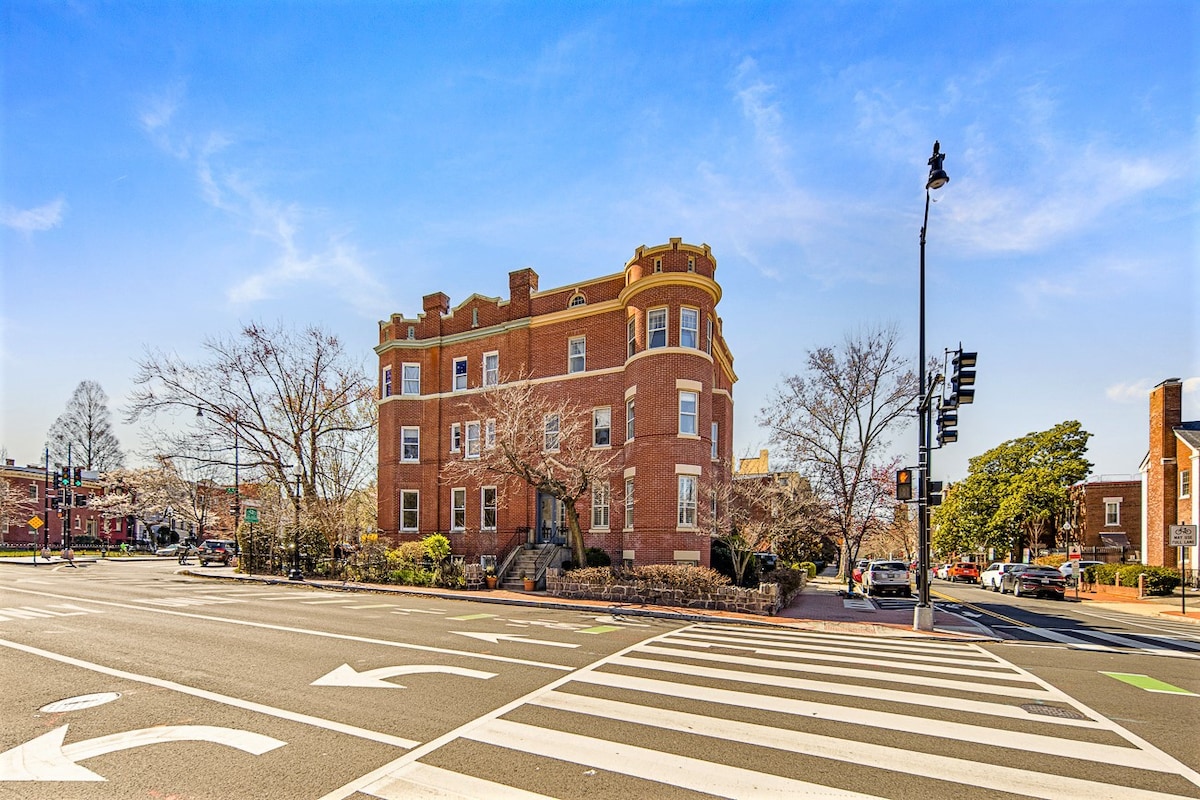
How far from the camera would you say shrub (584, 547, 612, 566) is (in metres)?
23.5

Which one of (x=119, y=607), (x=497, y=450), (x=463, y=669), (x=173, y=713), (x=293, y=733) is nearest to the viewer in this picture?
(x=293, y=733)

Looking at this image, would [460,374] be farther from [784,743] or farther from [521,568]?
[784,743]

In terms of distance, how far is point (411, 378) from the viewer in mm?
32312

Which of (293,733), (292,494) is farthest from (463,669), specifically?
(292,494)

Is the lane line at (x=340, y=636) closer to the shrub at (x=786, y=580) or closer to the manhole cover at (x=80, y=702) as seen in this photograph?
the manhole cover at (x=80, y=702)

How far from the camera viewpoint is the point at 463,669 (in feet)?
30.9

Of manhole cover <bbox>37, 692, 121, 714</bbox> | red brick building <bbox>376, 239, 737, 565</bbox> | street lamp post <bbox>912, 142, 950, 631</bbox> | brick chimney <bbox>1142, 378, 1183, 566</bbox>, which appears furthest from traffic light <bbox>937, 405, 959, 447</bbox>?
brick chimney <bbox>1142, 378, 1183, 566</bbox>

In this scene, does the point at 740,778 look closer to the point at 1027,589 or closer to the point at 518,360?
the point at 518,360

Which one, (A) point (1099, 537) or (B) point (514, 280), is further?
(A) point (1099, 537)

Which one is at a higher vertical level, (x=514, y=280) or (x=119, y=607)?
(x=514, y=280)

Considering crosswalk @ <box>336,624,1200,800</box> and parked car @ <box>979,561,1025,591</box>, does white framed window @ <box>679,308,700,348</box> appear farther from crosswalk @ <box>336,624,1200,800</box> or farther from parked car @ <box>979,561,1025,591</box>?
parked car @ <box>979,561,1025,591</box>

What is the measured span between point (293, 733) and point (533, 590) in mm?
17203

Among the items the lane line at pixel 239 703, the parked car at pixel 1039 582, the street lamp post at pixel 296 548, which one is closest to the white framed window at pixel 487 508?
the street lamp post at pixel 296 548

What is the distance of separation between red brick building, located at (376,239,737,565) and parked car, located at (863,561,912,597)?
8174 mm
